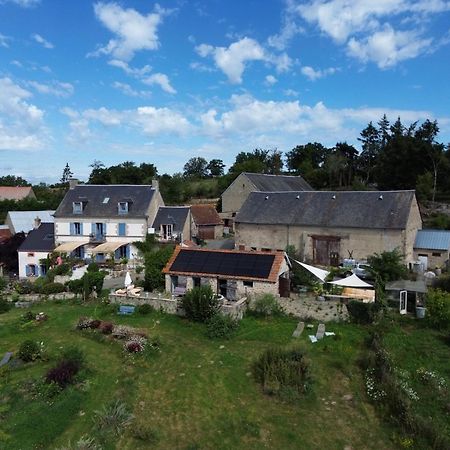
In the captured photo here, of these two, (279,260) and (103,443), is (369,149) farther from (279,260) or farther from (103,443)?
(103,443)

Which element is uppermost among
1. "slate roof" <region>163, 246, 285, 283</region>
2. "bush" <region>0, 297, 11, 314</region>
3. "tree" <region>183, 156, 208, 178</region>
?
"tree" <region>183, 156, 208, 178</region>

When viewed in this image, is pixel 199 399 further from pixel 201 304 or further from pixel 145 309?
pixel 145 309

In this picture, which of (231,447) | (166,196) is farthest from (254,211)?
(166,196)

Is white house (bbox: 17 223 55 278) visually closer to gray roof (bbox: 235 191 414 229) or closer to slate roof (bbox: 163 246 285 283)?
slate roof (bbox: 163 246 285 283)

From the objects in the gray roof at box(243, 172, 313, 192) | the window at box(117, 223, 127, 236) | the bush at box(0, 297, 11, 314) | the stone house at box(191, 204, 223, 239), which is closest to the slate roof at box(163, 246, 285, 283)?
the bush at box(0, 297, 11, 314)

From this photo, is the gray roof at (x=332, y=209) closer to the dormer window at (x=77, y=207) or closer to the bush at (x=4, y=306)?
the dormer window at (x=77, y=207)

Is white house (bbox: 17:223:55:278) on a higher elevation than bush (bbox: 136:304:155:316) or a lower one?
higher

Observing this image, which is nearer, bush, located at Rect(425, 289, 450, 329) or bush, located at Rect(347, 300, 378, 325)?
bush, located at Rect(425, 289, 450, 329)

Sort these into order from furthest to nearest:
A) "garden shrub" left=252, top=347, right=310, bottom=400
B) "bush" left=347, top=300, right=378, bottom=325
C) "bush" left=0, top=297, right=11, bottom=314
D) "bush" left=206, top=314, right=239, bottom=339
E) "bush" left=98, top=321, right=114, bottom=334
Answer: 1. "bush" left=0, top=297, right=11, bottom=314
2. "bush" left=347, top=300, right=378, bottom=325
3. "bush" left=98, top=321, right=114, bottom=334
4. "bush" left=206, top=314, right=239, bottom=339
5. "garden shrub" left=252, top=347, right=310, bottom=400
